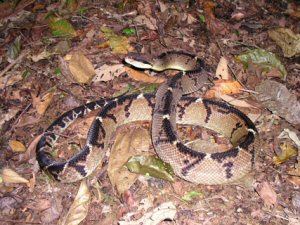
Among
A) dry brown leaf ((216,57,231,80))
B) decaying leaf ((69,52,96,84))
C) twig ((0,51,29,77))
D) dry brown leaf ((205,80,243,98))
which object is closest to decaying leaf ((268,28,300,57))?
dry brown leaf ((216,57,231,80))

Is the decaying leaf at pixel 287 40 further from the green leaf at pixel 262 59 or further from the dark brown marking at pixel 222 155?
the dark brown marking at pixel 222 155

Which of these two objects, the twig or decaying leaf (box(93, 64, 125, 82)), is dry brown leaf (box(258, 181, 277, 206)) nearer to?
decaying leaf (box(93, 64, 125, 82))

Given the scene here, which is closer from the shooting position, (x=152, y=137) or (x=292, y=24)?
(x=152, y=137)

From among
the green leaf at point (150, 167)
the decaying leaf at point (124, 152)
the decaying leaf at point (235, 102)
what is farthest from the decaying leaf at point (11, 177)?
the decaying leaf at point (235, 102)

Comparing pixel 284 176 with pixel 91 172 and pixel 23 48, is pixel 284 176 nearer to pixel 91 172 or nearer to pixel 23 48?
pixel 91 172

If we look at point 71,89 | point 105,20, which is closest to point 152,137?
point 71,89

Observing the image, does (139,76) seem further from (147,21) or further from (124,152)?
(124,152)

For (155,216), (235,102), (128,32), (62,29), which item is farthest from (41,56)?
(155,216)
